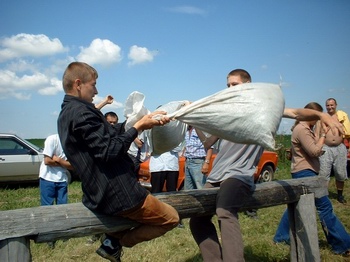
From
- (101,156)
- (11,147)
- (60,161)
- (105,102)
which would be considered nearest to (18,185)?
(11,147)

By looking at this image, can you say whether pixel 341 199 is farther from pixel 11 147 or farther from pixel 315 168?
pixel 11 147

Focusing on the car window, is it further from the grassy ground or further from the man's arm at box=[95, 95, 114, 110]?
the man's arm at box=[95, 95, 114, 110]

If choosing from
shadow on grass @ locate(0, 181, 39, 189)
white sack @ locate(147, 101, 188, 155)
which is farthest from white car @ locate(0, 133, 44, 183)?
white sack @ locate(147, 101, 188, 155)

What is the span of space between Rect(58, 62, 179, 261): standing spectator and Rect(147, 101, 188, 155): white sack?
0.73 feet

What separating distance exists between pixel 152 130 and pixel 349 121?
6.97 metres

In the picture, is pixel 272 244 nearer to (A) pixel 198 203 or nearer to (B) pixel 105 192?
(A) pixel 198 203

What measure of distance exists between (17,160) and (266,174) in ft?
23.3

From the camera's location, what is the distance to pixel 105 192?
2355mm

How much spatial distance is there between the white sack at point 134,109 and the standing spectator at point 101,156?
15cm

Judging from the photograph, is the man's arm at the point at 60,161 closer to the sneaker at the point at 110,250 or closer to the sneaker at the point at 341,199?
the sneaker at the point at 110,250

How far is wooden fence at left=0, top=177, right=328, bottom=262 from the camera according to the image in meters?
2.23

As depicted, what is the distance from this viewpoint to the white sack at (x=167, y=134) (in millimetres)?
2812

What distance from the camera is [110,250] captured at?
272cm

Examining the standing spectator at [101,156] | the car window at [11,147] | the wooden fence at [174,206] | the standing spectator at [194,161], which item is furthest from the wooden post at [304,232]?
the car window at [11,147]
